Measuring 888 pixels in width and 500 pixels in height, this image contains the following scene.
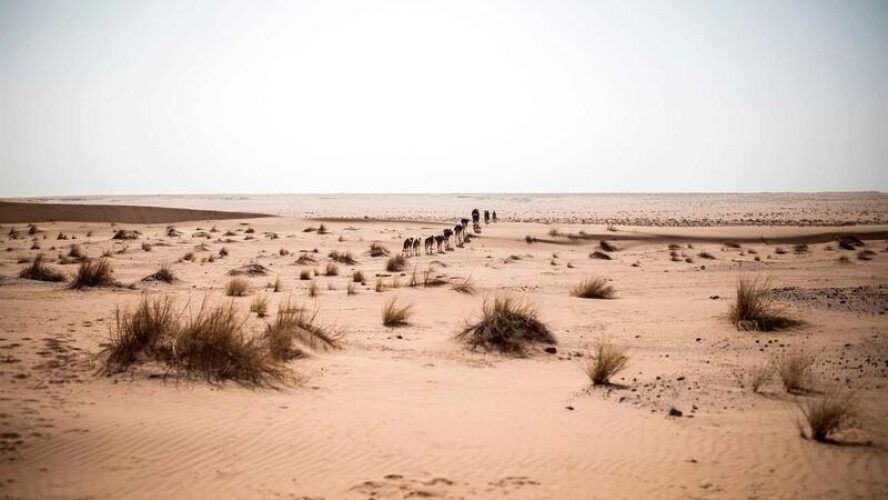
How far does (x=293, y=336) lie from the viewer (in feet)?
31.1

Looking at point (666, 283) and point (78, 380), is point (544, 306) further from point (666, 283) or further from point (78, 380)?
point (78, 380)

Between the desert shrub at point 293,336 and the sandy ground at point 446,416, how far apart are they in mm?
262

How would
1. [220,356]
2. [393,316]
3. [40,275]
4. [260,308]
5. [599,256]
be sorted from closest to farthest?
[220,356], [260,308], [393,316], [40,275], [599,256]

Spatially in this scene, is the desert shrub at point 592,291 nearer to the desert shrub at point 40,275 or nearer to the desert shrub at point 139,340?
the desert shrub at point 139,340

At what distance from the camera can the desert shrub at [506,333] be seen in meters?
10.3

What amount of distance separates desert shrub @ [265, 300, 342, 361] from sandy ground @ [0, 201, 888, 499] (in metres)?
0.26

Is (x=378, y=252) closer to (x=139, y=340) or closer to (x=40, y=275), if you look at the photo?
(x=40, y=275)

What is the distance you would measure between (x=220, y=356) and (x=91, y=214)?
5667cm

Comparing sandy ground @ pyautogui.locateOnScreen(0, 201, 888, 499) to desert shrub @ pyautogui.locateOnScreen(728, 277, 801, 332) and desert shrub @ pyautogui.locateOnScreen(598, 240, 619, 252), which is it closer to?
desert shrub @ pyautogui.locateOnScreen(728, 277, 801, 332)

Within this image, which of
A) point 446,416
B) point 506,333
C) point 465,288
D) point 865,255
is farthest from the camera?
point 865,255

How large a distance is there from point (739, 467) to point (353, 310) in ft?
30.7

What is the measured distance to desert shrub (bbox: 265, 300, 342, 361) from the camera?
27.9ft

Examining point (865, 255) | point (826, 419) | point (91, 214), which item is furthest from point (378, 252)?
point (91, 214)

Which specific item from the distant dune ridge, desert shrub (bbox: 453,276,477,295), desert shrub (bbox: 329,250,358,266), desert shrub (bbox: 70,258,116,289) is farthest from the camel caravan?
the distant dune ridge
